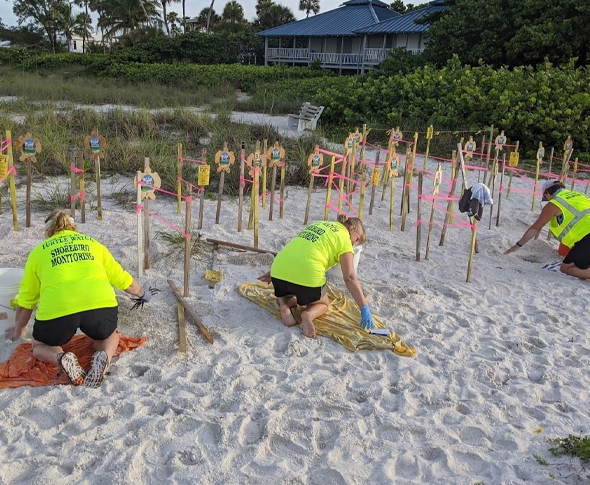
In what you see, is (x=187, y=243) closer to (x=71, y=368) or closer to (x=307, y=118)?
(x=71, y=368)

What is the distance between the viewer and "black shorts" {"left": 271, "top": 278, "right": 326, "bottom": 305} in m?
3.83

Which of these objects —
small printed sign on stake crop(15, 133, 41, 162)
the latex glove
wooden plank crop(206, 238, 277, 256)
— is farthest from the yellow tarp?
small printed sign on stake crop(15, 133, 41, 162)

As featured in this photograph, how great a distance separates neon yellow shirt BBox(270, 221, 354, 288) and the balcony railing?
20521 mm

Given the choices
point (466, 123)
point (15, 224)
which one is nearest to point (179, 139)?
A: point (15, 224)

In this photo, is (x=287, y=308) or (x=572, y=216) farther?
(x=572, y=216)

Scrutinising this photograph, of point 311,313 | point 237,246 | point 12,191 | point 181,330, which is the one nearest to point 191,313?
point 181,330

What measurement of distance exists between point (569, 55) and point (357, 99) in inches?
225

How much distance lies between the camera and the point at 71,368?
297cm

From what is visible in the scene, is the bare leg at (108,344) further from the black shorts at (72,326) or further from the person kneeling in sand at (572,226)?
the person kneeling in sand at (572,226)

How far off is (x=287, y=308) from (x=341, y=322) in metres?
0.40

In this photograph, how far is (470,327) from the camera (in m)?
4.02

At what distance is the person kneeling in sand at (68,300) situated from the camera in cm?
303

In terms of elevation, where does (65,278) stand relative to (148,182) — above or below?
below

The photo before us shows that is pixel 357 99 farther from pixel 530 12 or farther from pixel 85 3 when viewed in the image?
pixel 85 3
